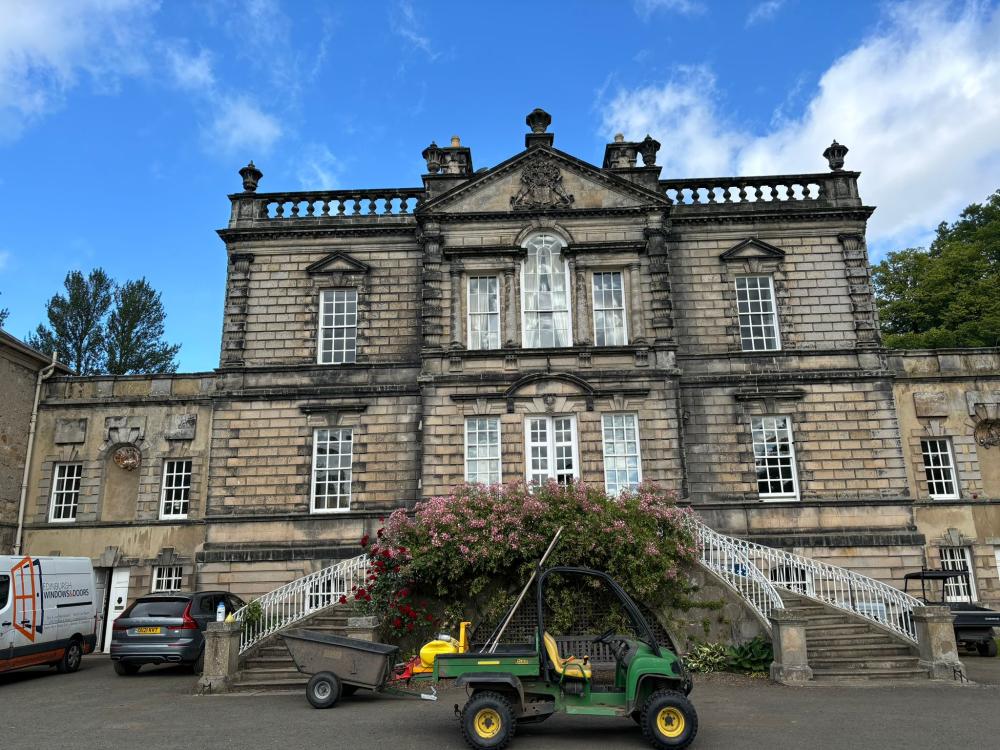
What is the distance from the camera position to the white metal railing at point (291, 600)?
14.5 meters

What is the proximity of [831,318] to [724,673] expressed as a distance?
11274 mm

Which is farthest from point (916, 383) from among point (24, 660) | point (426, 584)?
point (24, 660)

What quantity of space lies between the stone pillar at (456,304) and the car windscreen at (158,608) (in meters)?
8.82

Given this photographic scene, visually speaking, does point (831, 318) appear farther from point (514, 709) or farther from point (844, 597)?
point (514, 709)

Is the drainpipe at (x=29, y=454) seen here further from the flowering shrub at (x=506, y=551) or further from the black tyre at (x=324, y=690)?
the black tyre at (x=324, y=690)

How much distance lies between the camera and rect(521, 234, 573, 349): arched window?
1967 cm

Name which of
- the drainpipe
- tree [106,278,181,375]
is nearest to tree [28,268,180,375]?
tree [106,278,181,375]

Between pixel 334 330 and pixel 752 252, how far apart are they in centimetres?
1221

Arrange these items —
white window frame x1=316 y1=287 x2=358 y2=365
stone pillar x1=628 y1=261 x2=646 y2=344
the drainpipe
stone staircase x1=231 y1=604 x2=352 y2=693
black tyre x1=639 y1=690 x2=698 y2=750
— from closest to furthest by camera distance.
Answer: black tyre x1=639 y1=690 x2=698 y2=750
stone staircase x1=231 y1=604 x2=352 y2=693
stone pillar x1=628 y1=261 x2=646 y2=344
white window frame x1=316 y1=287 x2=358 y2=365
the drainpipe

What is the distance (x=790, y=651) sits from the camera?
12711 millimetres

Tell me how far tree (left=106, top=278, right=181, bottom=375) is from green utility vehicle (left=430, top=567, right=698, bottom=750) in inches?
1331

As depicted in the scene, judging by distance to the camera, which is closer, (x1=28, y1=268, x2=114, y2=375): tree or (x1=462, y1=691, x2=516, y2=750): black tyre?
(x1=462, y1=691, x2=516, y2=750): black tyre

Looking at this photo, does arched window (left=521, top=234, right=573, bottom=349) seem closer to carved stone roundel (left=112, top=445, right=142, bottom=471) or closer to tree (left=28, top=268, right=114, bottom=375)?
A: carved stone roundel (left=112, top=445, right=142, bottom=471)

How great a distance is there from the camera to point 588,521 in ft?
46.3
